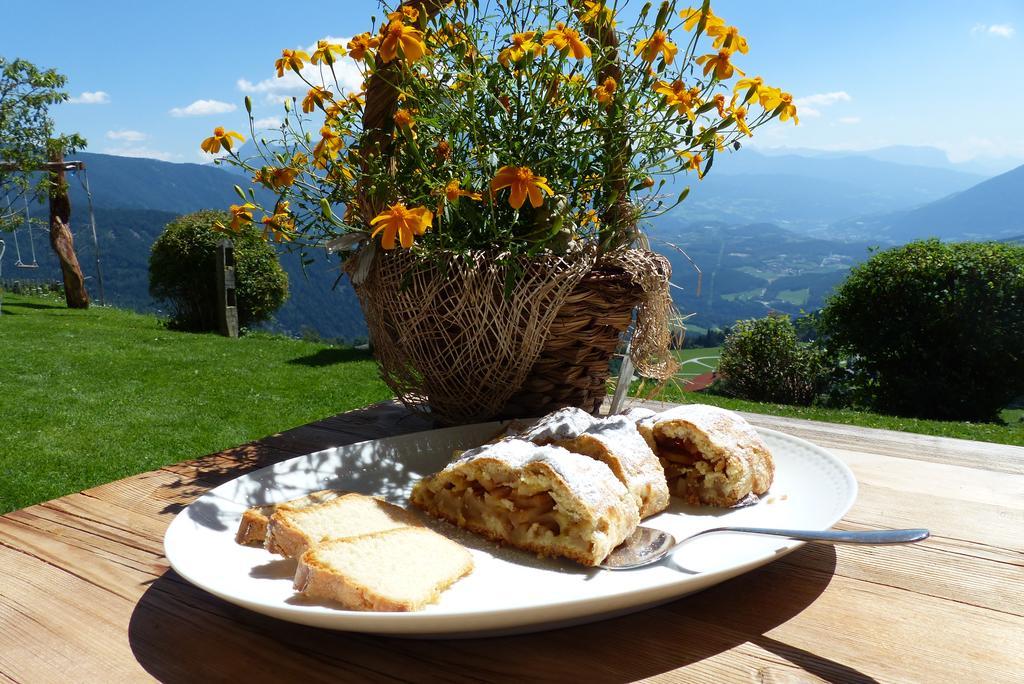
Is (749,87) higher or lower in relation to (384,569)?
higher

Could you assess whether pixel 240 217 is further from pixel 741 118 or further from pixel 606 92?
pixel 741 118

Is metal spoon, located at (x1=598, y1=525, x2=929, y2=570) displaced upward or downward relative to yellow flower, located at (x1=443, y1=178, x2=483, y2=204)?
downward

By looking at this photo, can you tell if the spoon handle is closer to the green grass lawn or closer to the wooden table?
the wooden table

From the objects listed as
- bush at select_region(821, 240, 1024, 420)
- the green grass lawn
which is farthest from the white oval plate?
bush at select_region(821, 240, 1024, 420)

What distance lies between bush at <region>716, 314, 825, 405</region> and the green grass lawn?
14.1 ft

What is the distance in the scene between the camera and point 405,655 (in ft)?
2.82

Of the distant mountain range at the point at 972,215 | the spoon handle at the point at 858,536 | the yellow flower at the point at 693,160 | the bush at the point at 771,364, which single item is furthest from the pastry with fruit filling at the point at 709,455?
the distant mountain range at the point at 972,215

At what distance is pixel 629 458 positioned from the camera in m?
1.25

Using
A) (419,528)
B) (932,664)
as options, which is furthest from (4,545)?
(932,664)

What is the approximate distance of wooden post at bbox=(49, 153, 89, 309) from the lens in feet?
45.0

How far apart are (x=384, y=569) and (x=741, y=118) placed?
1.08 metres

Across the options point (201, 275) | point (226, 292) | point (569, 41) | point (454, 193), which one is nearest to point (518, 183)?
point (454, 193)

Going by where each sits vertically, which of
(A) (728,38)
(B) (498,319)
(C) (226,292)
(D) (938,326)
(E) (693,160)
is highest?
(A) (728,38)

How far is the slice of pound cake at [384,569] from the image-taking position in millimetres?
865
